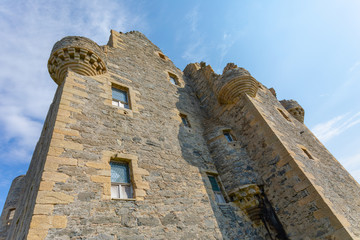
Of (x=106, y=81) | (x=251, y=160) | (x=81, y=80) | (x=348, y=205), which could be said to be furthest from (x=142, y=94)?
(x=348, y=205)

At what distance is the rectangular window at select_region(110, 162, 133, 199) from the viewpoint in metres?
4.45

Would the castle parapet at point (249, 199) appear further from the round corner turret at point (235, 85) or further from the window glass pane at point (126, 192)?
the round corner turret at point (235, 85)

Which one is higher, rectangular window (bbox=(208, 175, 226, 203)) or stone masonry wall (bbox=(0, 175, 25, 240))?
stone masonry wall (bbox=(0, 175, 25, 240))

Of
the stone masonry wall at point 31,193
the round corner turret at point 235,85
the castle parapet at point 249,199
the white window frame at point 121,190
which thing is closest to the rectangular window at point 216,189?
the castle parapet at point 249,199

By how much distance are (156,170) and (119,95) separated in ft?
10.5

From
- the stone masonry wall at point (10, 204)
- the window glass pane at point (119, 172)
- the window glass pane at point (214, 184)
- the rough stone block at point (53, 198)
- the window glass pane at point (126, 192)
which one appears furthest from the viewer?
the stone masonry wall at point (10, 204)

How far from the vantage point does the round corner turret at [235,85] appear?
8.50 meters

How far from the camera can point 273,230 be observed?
5.76m

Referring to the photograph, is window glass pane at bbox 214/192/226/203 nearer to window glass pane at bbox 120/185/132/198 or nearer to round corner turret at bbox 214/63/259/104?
window glass pane at bbox 120/185/132/198

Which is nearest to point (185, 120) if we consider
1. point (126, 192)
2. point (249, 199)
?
point (249, 199)

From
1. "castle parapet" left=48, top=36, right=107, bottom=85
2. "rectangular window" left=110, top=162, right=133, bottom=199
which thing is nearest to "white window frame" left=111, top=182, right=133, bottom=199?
"rectangular window" left=110, top=162, right=133, bottom=199

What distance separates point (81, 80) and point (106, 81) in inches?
37.5

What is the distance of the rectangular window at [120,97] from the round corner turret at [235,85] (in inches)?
164

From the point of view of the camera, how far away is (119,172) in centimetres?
482
